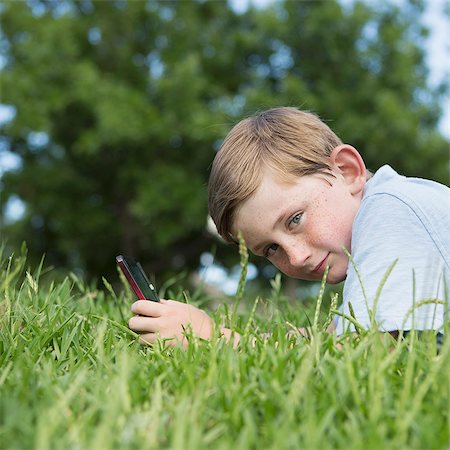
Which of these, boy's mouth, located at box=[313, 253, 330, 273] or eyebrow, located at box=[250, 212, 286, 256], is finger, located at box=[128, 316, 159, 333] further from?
boy's mouth, located at box=[313, 253, 330, 273]

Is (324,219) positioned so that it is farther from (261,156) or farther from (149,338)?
(149,338)

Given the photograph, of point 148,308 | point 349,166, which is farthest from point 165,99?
point 148,308

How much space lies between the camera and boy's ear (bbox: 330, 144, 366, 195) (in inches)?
114

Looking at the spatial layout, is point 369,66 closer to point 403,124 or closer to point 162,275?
point 403,124

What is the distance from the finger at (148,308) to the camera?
95.7 inches

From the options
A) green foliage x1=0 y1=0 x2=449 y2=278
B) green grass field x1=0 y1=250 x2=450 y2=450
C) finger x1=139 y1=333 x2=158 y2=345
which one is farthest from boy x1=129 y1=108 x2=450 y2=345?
green foliage x1=0 y1=0 x2=449 y2=278

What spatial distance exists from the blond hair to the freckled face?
0.05m

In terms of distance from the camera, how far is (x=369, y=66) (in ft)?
53.6

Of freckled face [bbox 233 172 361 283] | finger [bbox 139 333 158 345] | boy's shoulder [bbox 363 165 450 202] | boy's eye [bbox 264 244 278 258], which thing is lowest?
finger [bbox 139 333 158 345]

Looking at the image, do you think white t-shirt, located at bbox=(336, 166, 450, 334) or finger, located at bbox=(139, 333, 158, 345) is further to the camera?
finger, located at bbox=(139, 333, 158, 345)

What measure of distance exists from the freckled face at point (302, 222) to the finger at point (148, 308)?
1.71 feet

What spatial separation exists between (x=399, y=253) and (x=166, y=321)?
0.83m

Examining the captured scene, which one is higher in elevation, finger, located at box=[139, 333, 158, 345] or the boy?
the boy

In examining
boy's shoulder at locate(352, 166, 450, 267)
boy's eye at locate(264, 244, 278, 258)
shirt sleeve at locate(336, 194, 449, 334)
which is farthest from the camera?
boy's eye at locate(264, 244, 278, 258)
